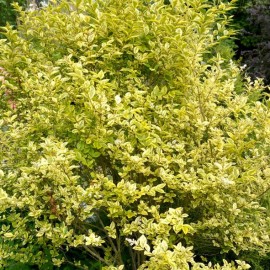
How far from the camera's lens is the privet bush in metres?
2.01

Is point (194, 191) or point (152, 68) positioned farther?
point (152, 68)

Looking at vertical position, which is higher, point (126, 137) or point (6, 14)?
point (126, 137)

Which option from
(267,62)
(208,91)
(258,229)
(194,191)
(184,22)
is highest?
(184,22)

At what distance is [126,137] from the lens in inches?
84.4

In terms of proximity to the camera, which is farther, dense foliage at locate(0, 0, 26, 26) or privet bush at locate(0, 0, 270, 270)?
dense foliage at locate(0, 0, 26, 26)

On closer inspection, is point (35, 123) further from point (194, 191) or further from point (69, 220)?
point (194, 191)

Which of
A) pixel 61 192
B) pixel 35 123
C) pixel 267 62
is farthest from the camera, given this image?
pixel 267 62

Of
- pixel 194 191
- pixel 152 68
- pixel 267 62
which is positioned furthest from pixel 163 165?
pixel 267 62

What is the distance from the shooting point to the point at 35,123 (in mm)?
2230

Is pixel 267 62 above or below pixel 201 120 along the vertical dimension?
below

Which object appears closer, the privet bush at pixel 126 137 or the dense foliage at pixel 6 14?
the privet bush at pixel 126 137

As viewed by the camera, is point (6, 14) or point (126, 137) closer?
point (126, 137)

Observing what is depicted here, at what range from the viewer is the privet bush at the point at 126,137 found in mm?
2006

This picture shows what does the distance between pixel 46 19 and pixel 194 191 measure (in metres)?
1.44
